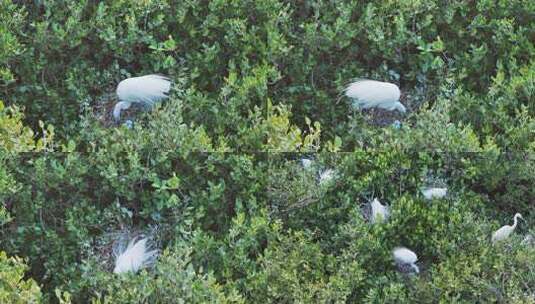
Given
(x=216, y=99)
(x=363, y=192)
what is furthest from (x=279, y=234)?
(x=216, y=99)

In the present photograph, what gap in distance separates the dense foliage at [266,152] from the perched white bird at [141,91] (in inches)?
3.3

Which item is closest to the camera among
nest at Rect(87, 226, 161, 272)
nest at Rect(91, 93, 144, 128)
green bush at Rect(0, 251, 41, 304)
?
green bush at Rect(0, 251, 41, 304)

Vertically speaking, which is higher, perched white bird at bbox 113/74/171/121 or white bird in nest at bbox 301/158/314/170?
perched white bird at bbox 113/74/171/121

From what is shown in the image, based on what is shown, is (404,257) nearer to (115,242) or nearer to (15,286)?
(115,242)

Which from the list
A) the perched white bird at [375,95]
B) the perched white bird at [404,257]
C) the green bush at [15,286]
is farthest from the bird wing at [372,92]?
the green bush at [15,286]

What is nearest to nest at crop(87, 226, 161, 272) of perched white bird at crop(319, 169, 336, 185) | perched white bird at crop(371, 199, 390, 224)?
perched white bird at crop(319, 169, 336, 185)

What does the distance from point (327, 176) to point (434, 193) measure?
1.96 feet

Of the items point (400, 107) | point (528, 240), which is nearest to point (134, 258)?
point (400, 107)

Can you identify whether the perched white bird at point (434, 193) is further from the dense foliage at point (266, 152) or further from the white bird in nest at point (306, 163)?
the white bird in nest at point (306, 163)

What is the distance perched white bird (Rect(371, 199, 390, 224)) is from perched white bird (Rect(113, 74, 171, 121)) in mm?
1416

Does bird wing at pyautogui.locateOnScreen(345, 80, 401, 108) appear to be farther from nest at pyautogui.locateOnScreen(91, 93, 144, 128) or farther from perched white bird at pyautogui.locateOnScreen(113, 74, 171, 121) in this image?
nest at pyautogui.locateOnScreen(91, 93, 144, 128)

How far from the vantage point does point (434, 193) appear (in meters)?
→ 5.79

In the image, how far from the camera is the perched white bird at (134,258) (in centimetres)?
554

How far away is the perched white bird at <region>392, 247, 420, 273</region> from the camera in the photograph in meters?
5.56
